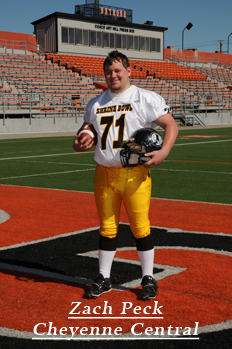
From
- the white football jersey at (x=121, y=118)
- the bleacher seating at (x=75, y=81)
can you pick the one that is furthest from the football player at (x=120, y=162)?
the bleacher seating at (x=75, y=81)

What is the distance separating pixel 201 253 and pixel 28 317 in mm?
2198

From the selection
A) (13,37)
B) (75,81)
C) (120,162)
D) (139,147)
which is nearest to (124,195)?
(120,162)

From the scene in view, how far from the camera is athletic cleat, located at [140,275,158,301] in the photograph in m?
3.69

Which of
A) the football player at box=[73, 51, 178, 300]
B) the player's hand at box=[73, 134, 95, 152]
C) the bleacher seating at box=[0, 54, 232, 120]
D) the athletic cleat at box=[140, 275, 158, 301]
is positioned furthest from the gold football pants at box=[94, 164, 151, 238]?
the bleacher seating at box=[0, 54, 232, 120]

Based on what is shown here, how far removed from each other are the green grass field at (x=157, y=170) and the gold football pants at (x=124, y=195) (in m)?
4.28

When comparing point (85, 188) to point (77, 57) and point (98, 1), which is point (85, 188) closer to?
point (77, 57)

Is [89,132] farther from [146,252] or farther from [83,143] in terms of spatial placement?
[146,252]

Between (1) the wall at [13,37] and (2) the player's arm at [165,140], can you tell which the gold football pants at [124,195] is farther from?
(1) the wall at [13,37]

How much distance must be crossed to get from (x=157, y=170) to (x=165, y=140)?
801 centimetres

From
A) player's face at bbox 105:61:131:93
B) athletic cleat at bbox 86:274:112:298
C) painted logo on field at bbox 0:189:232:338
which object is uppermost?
player's face at bbox 105:61:131:93

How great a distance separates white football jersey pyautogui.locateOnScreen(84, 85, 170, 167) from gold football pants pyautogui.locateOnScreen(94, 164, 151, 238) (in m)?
0.10

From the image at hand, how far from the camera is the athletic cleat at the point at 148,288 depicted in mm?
3686

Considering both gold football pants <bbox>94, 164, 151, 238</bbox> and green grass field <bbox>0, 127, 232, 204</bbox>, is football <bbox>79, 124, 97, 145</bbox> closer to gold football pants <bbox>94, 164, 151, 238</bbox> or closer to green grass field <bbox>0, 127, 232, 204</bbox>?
gold football pants <bbox>94, 164, 151, 238</bbox>

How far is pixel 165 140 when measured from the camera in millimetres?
3732
